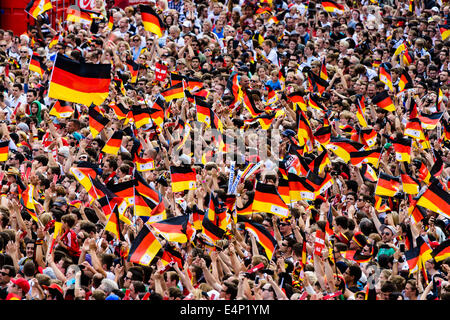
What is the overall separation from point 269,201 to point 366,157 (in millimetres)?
2675

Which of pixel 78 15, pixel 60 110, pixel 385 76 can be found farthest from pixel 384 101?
pixel 78 15

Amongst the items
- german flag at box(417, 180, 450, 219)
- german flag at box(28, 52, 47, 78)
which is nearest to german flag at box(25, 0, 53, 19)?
german flag at box(28, 52, 47, 78)

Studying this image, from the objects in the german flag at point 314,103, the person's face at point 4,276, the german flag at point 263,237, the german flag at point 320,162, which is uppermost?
the german flag at point 263,237

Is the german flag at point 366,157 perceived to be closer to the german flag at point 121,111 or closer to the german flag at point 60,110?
the german flag at point 121,111

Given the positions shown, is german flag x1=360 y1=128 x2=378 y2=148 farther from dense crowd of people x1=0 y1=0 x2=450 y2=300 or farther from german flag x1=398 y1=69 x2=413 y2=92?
german flag x1=398 y1=69 x2=413 y2=92

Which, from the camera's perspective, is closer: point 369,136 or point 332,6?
point 369,136

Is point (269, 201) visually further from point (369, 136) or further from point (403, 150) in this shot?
point (369, 136)

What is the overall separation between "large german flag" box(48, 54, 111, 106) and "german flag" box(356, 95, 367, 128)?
5.22 m

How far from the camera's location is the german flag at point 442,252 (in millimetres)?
11547

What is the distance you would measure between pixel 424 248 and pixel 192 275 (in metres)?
2.62

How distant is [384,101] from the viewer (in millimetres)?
17641

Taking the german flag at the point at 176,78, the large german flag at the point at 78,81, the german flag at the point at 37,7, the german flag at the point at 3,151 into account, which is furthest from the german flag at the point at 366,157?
the german flag at the point at 37,7

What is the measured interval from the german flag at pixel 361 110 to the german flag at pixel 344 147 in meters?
1.48

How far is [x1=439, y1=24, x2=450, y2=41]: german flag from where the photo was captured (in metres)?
21.2
